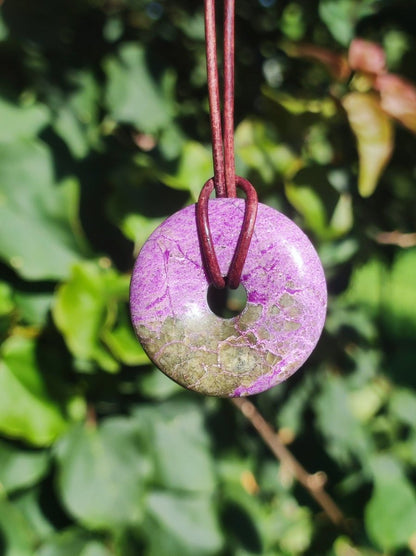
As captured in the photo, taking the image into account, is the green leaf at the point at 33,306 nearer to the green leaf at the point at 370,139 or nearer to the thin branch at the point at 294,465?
the thin branch at the point at 294,465

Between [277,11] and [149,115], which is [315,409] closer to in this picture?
[149,115]

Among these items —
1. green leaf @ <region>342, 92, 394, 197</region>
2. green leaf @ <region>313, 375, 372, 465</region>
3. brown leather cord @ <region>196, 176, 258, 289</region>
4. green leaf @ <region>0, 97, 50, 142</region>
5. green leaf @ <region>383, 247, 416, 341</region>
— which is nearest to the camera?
brown leather cord @ <region>196, 176, 258, 289</region>

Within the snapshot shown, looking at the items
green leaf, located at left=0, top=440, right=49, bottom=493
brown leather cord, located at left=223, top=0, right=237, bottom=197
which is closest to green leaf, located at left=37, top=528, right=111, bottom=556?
green leaf, located at left=0, top=440, right=49, bottom=493

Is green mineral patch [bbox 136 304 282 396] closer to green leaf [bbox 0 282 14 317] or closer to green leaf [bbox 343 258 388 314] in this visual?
green leaf [bbox 0 282 14 317]

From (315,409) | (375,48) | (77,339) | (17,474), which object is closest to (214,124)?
(77,339)

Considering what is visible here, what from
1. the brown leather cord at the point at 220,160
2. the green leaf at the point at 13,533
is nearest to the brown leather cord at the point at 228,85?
the brown leather cord at the point at 220,160
